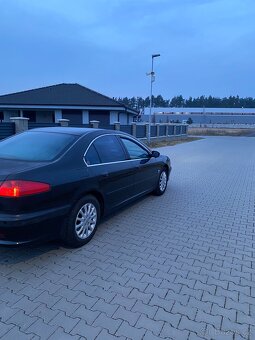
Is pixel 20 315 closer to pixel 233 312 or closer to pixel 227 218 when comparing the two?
pixel 233 312

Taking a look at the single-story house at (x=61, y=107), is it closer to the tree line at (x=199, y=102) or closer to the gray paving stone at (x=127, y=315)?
the gray paving stone at (x=127, y=315)

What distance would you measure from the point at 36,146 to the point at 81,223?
4.02 ft

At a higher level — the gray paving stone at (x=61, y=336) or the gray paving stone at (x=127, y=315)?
the gray paving stone at (x=127, y=315)

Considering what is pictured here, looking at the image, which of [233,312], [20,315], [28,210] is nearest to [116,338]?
[20,315]

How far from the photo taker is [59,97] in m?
28.5

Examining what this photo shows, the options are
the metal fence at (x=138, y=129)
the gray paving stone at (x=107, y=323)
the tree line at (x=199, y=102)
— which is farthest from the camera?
the tree line at (x=199, y=102)

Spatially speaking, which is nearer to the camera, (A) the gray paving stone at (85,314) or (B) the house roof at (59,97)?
(A) the gray paving stone at (85,314)

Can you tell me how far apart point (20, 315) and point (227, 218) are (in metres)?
3.94

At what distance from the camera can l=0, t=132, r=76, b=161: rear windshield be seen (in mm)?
3650

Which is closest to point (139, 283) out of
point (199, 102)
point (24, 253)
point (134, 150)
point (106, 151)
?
point (24, 253)

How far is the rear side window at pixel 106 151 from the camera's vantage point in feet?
13.4

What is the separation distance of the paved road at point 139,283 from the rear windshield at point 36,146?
1227 mm

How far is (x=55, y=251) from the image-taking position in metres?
3.72

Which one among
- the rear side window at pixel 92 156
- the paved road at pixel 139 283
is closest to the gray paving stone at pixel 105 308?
the paved road at pixel 139 283
